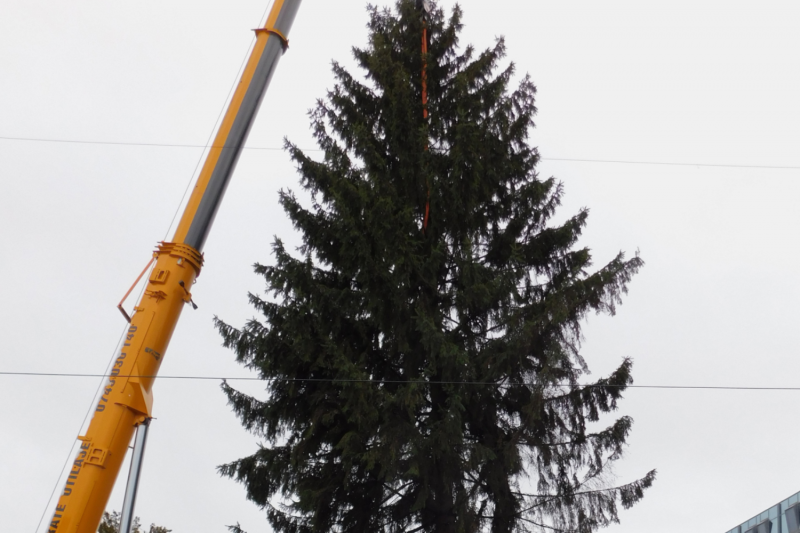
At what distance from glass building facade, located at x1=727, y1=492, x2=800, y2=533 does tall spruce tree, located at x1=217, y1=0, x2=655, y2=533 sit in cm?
2322

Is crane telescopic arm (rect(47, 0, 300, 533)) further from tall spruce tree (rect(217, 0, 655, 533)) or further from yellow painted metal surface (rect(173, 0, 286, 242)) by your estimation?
tall spruce tree (rect(217, 0, 655, 533))

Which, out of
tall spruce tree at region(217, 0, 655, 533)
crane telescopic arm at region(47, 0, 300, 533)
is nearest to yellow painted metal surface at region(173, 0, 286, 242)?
crane telescopic arm at region(47, 0, 300, 533)

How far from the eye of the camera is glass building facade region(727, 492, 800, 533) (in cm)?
2788

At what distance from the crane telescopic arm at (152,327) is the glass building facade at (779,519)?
91.3ft

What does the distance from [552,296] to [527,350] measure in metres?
A: 0.79

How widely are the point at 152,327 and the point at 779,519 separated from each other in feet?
98.2

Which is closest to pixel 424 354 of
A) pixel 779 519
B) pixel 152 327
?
pixel 152 327

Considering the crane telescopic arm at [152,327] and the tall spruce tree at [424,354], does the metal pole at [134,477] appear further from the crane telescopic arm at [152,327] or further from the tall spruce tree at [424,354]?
the tall spruce tree at [424,354]

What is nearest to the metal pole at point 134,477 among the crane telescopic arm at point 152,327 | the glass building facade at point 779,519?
the crane telescopic arm at point 152,327

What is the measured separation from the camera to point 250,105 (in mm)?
9086

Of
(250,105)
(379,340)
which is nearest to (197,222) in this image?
(250,105)

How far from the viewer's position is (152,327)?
300 inches

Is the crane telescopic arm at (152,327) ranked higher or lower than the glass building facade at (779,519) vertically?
lower

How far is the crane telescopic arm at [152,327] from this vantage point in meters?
6.81
